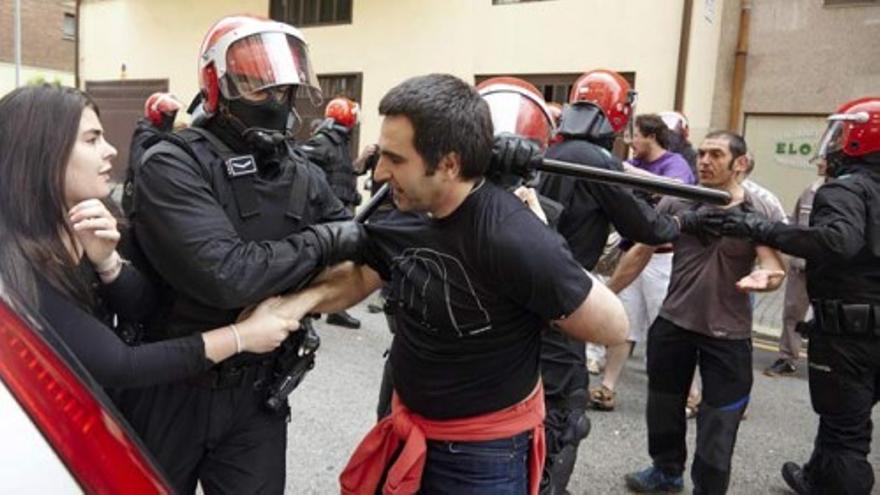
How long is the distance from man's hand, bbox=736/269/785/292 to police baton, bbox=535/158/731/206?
1276 millimetres

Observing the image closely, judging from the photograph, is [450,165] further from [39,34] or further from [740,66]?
[39,34]

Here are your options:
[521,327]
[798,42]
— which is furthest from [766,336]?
[521,327]

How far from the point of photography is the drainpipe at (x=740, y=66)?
830 cm

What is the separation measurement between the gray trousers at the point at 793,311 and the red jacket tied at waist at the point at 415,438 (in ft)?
14.7

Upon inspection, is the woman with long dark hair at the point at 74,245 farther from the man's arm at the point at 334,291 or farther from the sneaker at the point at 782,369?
the sneaker at the point at 782,369

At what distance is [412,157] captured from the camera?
1.60 meters

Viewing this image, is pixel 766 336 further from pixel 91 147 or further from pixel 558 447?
pixel 91 147

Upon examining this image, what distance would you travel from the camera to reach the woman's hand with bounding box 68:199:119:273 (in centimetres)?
165

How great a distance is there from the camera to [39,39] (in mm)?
29547

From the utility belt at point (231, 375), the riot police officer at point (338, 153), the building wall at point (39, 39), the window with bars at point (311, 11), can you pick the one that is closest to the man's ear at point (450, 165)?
the utility belt at point (231, 375)

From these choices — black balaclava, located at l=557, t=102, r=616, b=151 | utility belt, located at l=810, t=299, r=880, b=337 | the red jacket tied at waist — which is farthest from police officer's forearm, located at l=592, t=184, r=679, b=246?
the red jacket tied at waist

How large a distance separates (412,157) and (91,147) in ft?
2.52

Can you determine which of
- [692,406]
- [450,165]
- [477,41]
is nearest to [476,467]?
[450,165]

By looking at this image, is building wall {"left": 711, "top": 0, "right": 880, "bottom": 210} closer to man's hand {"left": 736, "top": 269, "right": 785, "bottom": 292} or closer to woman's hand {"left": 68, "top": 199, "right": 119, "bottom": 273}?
man's hand {"left": 736, "top": 269, "right": 785, "bottom": 292}
